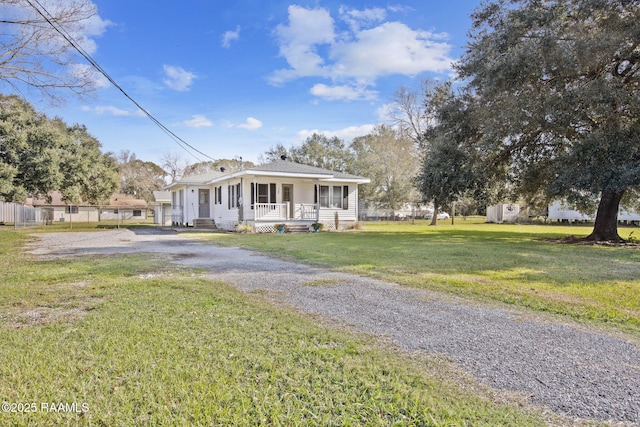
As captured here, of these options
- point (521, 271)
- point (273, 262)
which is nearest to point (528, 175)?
point (521, 271)

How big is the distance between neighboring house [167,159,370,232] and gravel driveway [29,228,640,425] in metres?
12.7

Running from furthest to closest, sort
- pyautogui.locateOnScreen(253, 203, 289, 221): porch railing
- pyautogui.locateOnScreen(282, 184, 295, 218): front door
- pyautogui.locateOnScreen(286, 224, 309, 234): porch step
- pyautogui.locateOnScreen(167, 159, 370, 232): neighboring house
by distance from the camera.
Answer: pyautogui.locateOnScreen(282, 184, 295, 218): front door
pyautogui.locateOnScreen(286, 224, 309, 234): porch step
pyautogui.locateOnScreen(167, 159, 370, 232): neighboring house
pyautogui.locateOnScreen(253, 203, 289, 221): porch railing

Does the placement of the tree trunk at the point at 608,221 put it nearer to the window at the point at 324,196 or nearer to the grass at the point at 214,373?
the window at the point at 324,196

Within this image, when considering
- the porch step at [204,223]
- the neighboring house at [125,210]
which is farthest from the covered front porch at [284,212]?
the neighboring house at [125,210]

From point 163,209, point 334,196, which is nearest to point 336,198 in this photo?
point 334,196

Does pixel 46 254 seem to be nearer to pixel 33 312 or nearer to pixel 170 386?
pixel 33 312

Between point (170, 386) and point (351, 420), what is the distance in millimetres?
1219

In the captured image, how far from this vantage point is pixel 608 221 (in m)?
14.5

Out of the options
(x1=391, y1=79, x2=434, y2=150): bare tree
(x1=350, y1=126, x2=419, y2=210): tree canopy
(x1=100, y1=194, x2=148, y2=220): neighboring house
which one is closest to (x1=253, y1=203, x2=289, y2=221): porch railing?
(x1=391, y1=79, x2=434, y2=150): bare tree

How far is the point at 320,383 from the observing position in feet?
8.22

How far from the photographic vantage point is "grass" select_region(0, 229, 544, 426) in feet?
7.06

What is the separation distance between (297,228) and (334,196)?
10.6 ft

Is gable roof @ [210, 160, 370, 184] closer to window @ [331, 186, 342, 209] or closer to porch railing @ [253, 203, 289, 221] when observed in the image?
window @ [331, 186, 342, 209]

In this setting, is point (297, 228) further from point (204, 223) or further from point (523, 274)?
point (523, 274)
